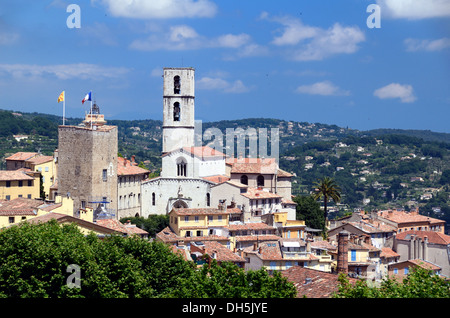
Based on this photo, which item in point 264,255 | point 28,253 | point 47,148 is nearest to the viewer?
point 28,253

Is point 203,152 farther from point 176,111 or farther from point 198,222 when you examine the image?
point 198,222

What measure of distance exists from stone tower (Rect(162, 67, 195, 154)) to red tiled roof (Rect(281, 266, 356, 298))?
34.9 meters

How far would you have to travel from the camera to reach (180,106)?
7888 centimetres

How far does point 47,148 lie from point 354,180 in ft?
237

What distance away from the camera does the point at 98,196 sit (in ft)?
223

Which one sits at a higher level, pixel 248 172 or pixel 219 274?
pixel 248 172

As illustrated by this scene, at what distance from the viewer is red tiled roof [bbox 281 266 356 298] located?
38.1 metres

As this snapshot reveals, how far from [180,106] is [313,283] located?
40.9 m

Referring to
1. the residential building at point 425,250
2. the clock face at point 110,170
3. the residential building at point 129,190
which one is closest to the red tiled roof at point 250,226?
the residential building at point 129,190

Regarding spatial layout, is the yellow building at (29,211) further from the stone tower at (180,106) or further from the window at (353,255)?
the stone tower at (180,106)

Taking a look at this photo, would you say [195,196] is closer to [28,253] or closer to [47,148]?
[28,253]

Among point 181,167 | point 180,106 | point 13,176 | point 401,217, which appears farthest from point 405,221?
point 13,176
